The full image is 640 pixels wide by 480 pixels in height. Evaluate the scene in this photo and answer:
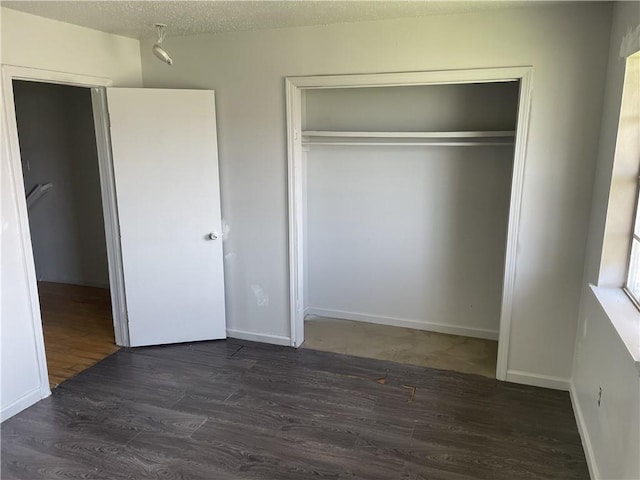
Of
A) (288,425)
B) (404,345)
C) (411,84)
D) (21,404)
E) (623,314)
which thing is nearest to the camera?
(623,314)

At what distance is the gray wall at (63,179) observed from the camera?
196 inches

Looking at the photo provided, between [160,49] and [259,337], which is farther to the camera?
[259,337]

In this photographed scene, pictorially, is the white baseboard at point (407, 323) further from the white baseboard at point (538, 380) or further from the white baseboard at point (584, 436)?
the white baseboard at point (584, 436)

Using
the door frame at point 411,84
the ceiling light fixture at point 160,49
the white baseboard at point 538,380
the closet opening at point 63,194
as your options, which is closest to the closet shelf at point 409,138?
the door frame at point 411,84

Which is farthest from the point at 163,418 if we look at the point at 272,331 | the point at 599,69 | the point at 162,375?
the point at 599,69

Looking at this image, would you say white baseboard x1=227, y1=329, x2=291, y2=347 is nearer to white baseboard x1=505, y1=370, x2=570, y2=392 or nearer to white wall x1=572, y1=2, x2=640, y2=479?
white baseboard x1=505, y1=370, x2=570, y2=392

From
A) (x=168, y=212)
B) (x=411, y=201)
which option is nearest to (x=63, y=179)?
(x=168, y=212)

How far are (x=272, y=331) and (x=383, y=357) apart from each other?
0.90m

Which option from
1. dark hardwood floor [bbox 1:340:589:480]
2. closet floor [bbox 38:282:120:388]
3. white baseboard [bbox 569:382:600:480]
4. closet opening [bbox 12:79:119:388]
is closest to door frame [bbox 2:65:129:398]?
closet floor [bbox 38:282:120:388]

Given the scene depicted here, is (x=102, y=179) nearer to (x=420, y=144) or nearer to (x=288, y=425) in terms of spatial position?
(x=288, y=425)

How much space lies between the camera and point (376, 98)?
3814 millimetres

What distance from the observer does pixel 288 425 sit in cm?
276

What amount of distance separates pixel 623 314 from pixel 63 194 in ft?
17.0

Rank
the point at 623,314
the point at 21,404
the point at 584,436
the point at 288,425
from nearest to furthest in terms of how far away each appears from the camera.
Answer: the point at 623,314 < the point at 584,436 < the point at 288,425 < the point at 21,404
